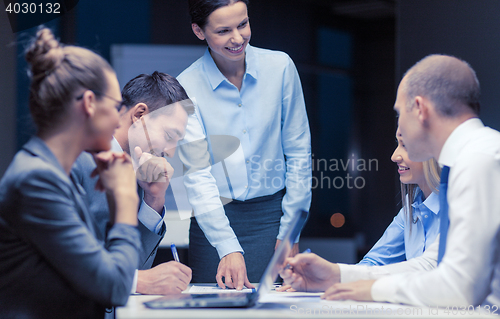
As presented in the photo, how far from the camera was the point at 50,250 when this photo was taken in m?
1.00

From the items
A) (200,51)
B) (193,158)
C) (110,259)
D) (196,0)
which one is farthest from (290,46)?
(110,259)

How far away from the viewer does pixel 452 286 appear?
103 cm

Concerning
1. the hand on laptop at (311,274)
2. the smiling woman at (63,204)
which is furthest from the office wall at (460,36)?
the smiling woman at (63,204)

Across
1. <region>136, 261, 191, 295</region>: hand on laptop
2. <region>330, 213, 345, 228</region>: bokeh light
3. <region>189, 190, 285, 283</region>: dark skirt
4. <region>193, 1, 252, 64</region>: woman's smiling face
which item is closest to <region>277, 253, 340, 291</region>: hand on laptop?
<region>136, 261, 191, 295</region>: hand on laptop

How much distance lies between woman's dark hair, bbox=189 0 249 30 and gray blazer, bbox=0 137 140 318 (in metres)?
1.25

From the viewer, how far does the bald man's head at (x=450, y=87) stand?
1.19 m

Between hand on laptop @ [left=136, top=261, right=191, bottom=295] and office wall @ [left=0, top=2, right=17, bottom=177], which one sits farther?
office wall @ [left=0, top=2, right=17, bottom=177]

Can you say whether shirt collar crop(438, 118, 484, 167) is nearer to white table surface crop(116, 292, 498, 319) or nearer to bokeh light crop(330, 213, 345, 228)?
white table surface crop(116, 292, 498, 319)

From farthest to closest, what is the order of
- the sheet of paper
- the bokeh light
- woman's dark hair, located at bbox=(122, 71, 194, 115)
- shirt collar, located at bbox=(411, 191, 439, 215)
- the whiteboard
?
the bokeh light
the whiteboard
woman's dark hair, located at bbox=(122, 71, 194, 115)
shirt collar, located at bbox=(411, 191, 439, 215)
the sheet of paper

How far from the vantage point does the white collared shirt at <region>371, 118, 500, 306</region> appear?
3.36 feet

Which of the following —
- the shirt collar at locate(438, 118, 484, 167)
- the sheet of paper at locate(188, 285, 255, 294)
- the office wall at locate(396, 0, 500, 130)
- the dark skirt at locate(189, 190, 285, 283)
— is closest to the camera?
the shirt collar at locate(438, 118, 484, 167)

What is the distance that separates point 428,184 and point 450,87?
0.55m

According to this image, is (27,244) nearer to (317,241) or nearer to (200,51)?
(200,51)

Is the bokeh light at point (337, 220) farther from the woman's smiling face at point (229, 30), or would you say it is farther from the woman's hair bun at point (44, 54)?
the woman's hair bun at point (44, 54)
